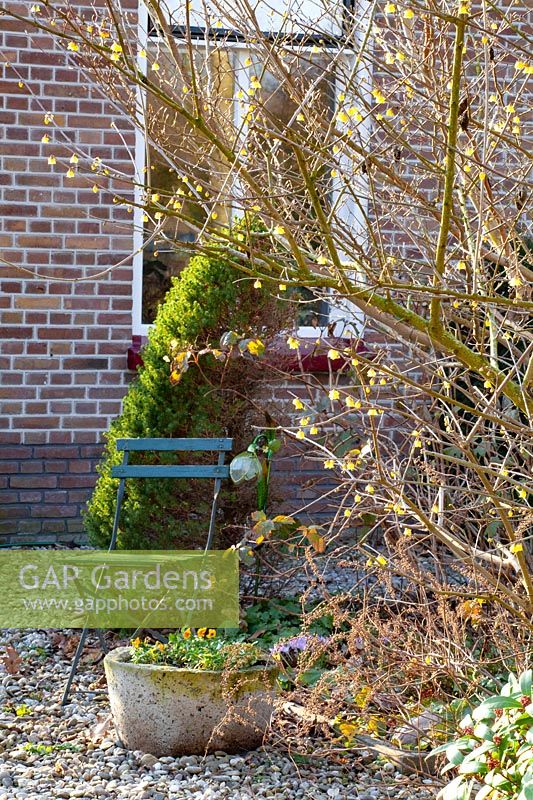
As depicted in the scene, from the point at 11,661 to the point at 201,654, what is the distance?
1261mm

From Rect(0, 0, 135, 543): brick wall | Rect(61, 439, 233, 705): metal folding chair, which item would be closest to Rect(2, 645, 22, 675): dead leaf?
Rect(61, 439, 233, 705): metal folding chair

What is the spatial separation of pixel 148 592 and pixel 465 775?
238cm

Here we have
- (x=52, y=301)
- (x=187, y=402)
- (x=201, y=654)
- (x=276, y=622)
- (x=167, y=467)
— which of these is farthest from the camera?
(x=52, y=301)

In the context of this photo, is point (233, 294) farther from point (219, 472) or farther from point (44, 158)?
point (44, 158)

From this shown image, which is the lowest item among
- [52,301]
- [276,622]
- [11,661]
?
[11,661]

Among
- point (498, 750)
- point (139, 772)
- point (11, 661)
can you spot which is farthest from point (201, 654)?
point (498, 750)

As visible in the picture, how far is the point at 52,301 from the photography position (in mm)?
6508

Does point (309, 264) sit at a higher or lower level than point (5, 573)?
higher

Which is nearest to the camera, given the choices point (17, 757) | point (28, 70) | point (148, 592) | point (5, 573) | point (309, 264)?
point (309, 264)

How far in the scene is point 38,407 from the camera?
6504mm

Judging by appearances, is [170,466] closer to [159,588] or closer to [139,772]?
[159,588]

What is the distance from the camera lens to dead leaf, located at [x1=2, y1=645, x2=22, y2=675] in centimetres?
447

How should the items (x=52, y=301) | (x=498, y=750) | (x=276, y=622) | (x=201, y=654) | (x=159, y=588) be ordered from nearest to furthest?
1. (x=498, y=750)
2. (x=201, y=654)
3. (x=159, y=588)
4. (x=276, y=622)
5. (x=52, y=301)

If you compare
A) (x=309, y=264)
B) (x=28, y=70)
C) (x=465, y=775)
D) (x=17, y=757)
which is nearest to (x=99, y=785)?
(x=17, y=757)
